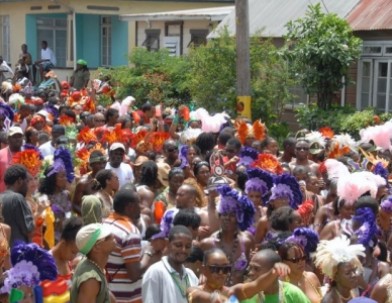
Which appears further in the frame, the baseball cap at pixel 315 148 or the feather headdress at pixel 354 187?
the baseball cap at pixel 315 148

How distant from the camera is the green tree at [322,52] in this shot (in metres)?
18.1

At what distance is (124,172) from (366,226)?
11.5 feet

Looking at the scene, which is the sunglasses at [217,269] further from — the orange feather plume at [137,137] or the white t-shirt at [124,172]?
the orange feather plume at [137,137]

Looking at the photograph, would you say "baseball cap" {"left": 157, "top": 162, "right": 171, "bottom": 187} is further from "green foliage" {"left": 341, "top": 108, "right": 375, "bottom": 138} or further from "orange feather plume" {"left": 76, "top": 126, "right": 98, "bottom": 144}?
"green foliage" {"left": 341, "top": 108, "right": 375, "bottom": 138}

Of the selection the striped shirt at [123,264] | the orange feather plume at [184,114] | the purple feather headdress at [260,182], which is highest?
the orange feather plume at [184,114]

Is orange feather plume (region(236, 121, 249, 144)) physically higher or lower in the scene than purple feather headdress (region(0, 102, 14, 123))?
lower

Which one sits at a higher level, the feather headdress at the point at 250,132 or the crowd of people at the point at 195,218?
the feather headdress at the point at 250,132

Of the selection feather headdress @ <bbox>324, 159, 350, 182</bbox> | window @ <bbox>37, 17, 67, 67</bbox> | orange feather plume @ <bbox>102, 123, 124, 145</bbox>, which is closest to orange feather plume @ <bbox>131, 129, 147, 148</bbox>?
orange feather plume @ <bbox>102, 123, 124, 145</bbox>

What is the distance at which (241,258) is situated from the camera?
6812 mm

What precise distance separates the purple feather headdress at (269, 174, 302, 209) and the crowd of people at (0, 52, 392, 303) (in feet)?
0.04

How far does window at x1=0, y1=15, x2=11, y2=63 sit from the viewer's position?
33.2 meters

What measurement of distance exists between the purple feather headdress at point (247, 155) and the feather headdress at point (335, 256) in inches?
158

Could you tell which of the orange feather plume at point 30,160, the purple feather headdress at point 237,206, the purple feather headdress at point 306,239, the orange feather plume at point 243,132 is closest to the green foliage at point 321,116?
the orange feather plume at point 243,132

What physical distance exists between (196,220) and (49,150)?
15.3 feet
